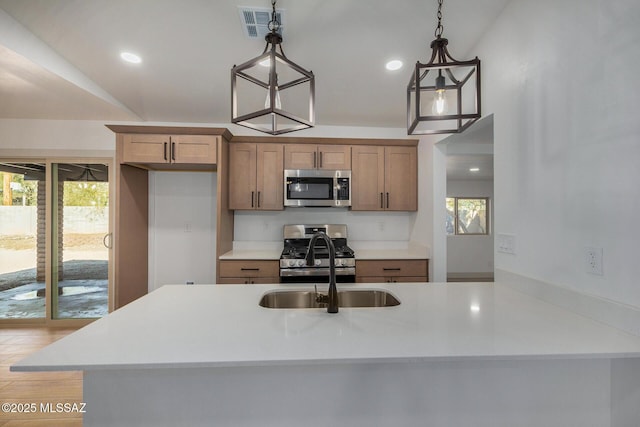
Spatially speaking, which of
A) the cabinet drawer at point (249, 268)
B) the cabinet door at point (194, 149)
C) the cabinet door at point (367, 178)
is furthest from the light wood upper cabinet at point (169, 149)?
the cabinet door at point (367, 178)

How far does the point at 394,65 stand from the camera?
2316 mm

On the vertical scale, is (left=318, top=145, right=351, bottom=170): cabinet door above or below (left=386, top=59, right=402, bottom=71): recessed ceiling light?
below

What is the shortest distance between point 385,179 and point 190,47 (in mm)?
2345

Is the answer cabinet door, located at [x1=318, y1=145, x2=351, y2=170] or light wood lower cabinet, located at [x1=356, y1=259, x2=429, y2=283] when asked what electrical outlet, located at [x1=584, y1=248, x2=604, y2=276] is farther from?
cabinet door, located at [x1=318, y1=145, x2=351, y2=170]

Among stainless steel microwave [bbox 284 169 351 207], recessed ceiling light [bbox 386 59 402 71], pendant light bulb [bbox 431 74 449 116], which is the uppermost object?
recessed ceiling light [bbox 386 59 402 71]

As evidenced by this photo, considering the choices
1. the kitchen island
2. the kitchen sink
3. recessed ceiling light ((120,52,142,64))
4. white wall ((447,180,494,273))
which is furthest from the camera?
white wall ((447,180,494,273))

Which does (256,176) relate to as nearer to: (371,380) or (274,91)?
(274,91)

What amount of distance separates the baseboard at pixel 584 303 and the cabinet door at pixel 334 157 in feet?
6.85

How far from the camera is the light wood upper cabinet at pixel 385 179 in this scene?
11.2ft

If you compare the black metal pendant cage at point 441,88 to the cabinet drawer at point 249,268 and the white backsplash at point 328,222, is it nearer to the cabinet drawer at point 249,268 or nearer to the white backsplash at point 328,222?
the cabinet drawer at point 249,268

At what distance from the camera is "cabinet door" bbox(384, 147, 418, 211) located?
343 centimetres

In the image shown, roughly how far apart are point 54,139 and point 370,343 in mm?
4196

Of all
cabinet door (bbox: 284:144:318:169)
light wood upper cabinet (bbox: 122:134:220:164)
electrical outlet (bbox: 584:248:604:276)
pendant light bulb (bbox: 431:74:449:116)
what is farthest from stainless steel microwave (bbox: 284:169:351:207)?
electrical outlet (bbox: 584:248:604:276)

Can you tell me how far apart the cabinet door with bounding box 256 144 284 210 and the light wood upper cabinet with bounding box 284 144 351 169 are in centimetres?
10
